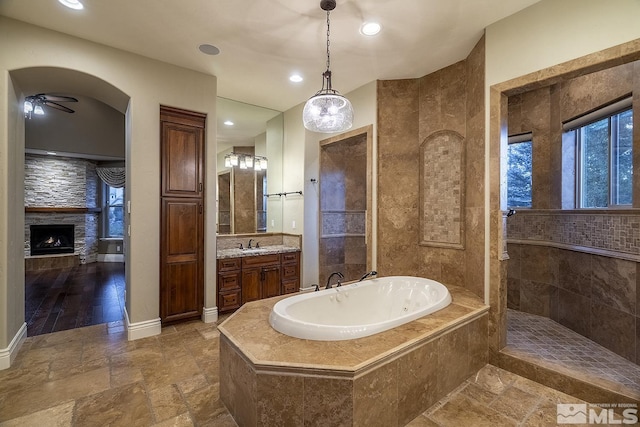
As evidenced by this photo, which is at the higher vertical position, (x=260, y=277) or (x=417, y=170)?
(x=417, y=170)

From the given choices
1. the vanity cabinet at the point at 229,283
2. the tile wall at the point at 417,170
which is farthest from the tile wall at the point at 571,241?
the vanity cabinet at the point at 229,283

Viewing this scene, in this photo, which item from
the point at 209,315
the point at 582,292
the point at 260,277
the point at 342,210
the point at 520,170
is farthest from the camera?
the point at 342,210

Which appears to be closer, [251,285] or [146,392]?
[146,392]

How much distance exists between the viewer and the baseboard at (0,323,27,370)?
2.36 m

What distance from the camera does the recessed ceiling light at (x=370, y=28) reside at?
2453mm

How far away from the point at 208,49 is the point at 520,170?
4140 mm

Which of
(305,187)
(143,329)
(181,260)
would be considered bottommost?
(143,329)

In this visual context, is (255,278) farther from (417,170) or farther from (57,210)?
(57,210)

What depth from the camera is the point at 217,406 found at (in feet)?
6.39

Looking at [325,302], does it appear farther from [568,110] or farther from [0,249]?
[568,110]

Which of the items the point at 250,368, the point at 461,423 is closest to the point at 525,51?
the point at 461,423

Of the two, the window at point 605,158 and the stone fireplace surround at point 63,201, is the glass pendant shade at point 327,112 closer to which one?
the window at point 605,158

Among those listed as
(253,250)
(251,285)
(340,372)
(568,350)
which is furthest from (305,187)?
(568,350)

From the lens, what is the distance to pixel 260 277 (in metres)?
3.88
